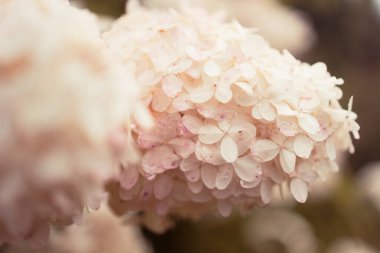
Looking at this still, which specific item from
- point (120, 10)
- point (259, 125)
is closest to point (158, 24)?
point (259, 125)

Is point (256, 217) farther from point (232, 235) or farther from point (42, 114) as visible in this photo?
point (42, 114)

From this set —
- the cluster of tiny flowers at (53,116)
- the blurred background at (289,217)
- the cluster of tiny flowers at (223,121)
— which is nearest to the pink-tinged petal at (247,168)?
the cluster of tiny flowers at (223,121)

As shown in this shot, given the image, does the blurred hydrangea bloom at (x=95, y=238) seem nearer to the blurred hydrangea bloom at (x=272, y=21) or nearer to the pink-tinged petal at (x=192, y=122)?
the pink-tinged petal at (x=192, y=122)

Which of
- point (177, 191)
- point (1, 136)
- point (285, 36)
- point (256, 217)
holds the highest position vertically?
point (1, 136)

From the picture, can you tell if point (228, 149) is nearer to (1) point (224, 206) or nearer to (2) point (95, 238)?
(1) point (224, 206)

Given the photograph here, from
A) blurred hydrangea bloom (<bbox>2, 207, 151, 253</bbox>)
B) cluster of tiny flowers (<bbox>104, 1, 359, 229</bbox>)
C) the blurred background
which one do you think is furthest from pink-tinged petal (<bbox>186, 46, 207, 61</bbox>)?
the blurred background

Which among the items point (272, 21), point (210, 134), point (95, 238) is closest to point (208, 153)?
point (210, 134)
